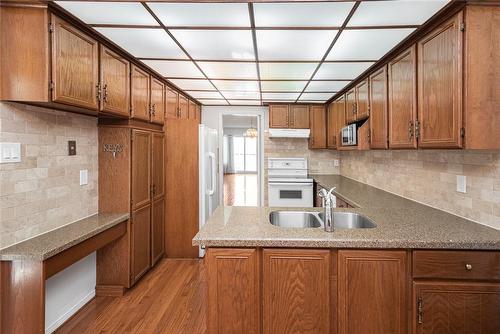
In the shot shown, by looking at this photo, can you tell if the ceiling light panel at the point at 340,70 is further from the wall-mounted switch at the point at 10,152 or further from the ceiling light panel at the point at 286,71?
the wall-mounted switch at the point at 10,152

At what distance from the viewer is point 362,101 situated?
3166 millimetres

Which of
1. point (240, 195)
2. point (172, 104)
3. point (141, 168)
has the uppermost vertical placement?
point (172, 104)

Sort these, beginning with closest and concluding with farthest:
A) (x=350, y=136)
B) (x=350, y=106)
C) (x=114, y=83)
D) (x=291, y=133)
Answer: (x=114, y=83) < (x=350, y=136) < (x=350, y=106) < (x=291, y=133)

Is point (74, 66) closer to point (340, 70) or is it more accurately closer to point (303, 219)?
point (303, 219)

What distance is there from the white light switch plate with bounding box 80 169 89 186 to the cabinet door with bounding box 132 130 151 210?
40 cm

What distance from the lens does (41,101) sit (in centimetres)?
174

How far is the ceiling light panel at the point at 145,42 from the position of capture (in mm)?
2064

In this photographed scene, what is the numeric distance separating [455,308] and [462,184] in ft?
2.88

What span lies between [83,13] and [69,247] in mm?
1511

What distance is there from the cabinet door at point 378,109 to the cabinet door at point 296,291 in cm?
143

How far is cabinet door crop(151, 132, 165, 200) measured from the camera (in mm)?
3346

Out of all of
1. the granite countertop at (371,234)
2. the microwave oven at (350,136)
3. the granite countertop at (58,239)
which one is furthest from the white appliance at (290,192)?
the granite countertop at (58,239)

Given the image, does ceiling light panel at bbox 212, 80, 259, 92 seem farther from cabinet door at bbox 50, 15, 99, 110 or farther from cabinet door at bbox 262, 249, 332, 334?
cabinet door at bbox 262, 249, 332, 334

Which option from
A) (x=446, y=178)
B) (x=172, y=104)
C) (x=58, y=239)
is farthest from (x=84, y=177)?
(x=446, y=178)
